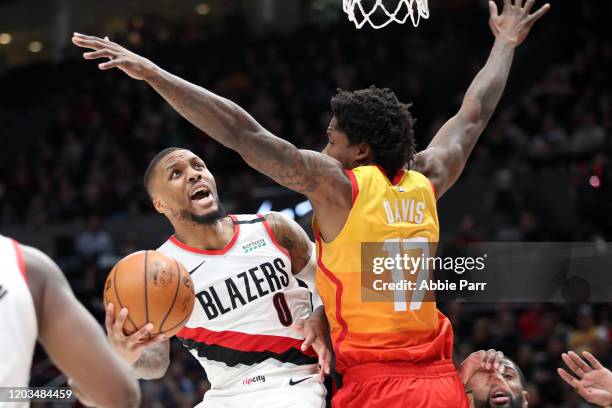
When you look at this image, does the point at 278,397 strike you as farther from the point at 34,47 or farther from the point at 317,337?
the point at 34,47

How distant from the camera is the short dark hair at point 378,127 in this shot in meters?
4.52

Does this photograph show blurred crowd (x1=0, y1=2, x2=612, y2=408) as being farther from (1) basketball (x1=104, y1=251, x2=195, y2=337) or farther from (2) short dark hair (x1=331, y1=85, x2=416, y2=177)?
(1) basketball (x1=104, y1=251, x2=195, y2=337)

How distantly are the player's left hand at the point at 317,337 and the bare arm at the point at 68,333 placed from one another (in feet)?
6.42

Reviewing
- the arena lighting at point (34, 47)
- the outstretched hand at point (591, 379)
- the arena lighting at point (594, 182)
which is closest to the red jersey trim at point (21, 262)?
the outstretched hand at point (591, 379)

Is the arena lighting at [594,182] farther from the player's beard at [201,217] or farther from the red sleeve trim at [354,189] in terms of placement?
the red sleeve trim at [354,189]

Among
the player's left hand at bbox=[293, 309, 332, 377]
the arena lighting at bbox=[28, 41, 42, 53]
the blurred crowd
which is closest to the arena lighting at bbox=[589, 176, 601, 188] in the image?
the blurred crowd

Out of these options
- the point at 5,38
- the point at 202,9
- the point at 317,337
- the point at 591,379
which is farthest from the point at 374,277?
the point at 5,38

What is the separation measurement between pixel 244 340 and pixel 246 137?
118 centimetres

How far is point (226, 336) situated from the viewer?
15.9 feet

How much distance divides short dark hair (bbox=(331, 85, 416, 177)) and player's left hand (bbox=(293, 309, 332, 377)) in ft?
2.62

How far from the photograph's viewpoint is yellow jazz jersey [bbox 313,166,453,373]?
4.32 metres

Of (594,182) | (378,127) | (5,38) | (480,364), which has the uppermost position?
(5,38)

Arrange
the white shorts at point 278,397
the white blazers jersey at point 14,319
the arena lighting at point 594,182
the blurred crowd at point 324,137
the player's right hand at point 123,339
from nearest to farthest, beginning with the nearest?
the white blazers jersey at point 14,319
the player's right hand at point 123,339
the white shorts at point 278,397
the blurred crowd at point 324,137
the arena lighting at point 594,182

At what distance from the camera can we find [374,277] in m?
4.35
